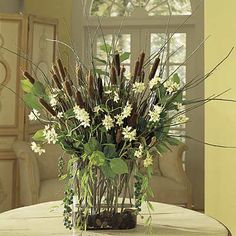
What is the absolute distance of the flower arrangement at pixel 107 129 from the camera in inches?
59.5

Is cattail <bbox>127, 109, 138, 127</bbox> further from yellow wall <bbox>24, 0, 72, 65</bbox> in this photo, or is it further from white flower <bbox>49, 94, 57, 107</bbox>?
yellow wall <bbox>24, 0, 72, 65</bbox>

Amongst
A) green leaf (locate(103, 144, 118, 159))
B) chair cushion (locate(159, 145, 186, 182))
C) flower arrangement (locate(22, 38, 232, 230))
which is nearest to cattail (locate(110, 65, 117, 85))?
flower arrangement (locate(22, 38, 232, 230))

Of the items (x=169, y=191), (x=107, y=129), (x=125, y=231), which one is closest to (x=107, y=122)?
(x=107, y=129)

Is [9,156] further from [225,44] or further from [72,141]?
[72,141]

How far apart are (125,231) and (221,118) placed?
1129 mm

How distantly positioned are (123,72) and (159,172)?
3052 mm

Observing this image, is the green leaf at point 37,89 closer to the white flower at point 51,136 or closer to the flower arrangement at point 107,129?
the flower arrangement at point 107,129

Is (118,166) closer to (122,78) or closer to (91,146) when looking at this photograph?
(91,146)

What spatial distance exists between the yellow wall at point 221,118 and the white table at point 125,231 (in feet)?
2.17

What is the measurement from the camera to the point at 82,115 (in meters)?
1.47

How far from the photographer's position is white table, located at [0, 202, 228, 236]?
1596 millimetres

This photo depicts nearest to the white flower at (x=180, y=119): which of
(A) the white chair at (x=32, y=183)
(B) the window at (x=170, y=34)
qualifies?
(A) the white chair at (x=32, y=183)

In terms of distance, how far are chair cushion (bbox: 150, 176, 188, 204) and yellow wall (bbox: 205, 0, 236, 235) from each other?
154cm

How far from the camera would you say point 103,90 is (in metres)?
1.55
